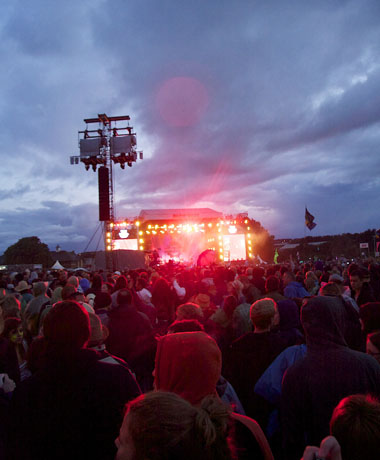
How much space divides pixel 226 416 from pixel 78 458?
3.61ft

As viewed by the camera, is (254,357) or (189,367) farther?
(254,357)

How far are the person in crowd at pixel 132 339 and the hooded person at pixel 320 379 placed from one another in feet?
6.80

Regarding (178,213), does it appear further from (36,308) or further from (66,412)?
(66,412)

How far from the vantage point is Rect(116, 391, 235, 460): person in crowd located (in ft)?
2.98

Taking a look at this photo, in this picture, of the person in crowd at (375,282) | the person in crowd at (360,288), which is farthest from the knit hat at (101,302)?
the person in crowd at (375,282)

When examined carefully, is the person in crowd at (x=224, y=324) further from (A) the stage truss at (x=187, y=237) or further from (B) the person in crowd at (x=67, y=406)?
(A) the stage truss at (x=187, y=237)

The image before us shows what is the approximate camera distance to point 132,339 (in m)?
3.91

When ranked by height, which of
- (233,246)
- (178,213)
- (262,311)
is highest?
(178,213)

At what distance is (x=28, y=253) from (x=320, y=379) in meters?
52.1

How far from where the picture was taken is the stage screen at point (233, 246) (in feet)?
101

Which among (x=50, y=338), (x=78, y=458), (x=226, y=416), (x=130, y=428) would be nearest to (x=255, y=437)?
(x=226, y=416)

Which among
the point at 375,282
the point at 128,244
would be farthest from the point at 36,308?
the point at 128,244

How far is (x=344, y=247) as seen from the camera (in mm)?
43000

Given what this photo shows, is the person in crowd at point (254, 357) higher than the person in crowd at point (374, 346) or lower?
lower
